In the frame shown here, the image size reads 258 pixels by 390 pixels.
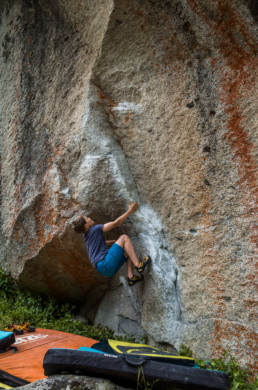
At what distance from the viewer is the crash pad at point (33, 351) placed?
3.23 meters

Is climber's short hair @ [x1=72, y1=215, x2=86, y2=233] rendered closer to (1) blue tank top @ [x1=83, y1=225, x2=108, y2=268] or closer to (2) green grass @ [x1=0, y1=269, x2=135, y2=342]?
(1) blue tank top @ [x1=83, y1=225, x2=108, y2=268]

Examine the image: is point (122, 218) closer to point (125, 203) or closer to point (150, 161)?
point (125, 203)

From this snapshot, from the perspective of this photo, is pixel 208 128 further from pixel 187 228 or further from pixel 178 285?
pixel 178 285

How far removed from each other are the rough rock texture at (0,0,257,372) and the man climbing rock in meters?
0.17

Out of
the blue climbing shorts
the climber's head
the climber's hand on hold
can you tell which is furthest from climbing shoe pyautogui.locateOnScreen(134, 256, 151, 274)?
the climber's head

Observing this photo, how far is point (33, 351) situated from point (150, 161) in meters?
2.67

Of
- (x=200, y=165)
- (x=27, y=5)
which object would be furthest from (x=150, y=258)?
(x=27, y=5)

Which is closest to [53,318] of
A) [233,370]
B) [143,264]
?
[143,264]

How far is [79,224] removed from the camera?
15.0 ft

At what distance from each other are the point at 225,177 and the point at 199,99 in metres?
0.99

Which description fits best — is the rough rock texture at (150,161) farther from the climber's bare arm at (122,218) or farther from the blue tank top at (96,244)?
the blue tank top at (96,244)

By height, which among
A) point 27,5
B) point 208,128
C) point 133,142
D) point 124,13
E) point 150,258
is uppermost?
point 27,5

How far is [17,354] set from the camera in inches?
144

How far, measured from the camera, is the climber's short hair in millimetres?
4562
